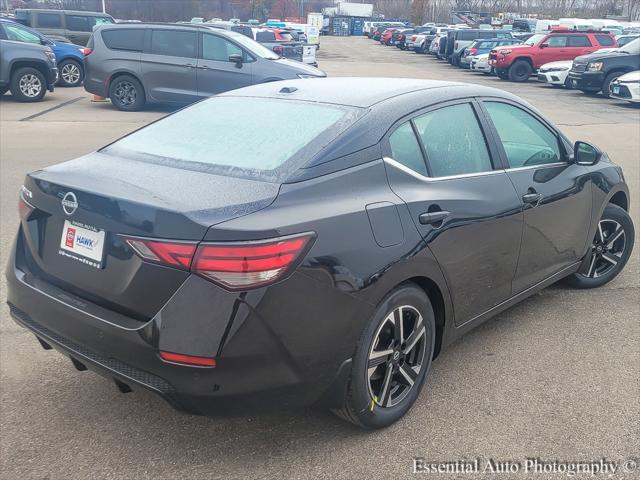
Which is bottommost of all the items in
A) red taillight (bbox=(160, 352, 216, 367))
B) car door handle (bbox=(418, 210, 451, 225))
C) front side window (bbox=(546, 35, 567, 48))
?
red taillight (bbox=(160, 352, 216, 367))

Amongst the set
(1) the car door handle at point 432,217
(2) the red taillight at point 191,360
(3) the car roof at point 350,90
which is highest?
(3) the car roof at point 350,90

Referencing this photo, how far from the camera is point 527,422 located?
121 inches

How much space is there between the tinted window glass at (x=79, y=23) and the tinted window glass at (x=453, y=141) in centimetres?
2209

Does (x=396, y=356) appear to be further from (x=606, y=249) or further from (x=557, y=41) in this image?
(x=557, y=41)

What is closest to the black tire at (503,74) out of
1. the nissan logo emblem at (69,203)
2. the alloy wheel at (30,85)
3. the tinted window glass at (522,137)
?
the alloy wheel at (30,85)

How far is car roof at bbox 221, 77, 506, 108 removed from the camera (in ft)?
10.7

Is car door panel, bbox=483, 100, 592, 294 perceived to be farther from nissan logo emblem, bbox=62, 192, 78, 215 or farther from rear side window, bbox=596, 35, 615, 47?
rear side window, bbox=596, 35, 615, 47

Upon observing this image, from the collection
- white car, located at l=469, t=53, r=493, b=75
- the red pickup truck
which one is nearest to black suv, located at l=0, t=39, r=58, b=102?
the red pickup truck

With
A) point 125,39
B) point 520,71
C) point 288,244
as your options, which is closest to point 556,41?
point 520,71

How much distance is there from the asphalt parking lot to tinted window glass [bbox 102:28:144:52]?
453 inches

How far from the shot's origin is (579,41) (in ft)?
81.4

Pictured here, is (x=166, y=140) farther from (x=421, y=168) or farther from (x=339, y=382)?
(x=339, y=382)

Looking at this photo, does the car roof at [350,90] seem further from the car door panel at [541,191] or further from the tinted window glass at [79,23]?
the tinted window glass at [79,23]

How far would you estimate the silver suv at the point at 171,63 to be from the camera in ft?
46.2
